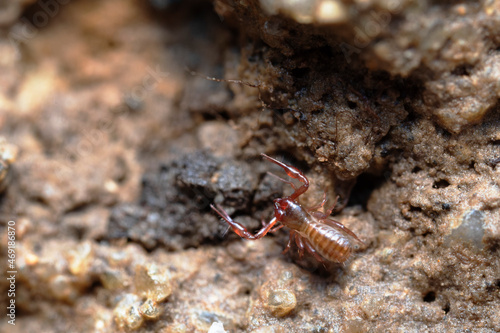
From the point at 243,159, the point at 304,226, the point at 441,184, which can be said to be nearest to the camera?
the point at 441,184

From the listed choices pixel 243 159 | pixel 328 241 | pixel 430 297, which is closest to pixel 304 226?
pixel 328 241

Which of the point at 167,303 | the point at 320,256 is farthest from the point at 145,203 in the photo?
the point at 320,256

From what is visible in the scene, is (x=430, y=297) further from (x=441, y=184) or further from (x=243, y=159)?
(x=243, y=159)

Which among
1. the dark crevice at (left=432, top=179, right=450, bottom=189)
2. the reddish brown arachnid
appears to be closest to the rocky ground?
the dark crevice at (left=432, top=179, right=450, bottom=189)

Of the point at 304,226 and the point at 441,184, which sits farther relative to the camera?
the point at 304,226

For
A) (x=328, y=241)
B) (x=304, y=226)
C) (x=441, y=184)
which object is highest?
(x=441, y=184)

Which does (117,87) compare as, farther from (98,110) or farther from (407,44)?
(407,44)
